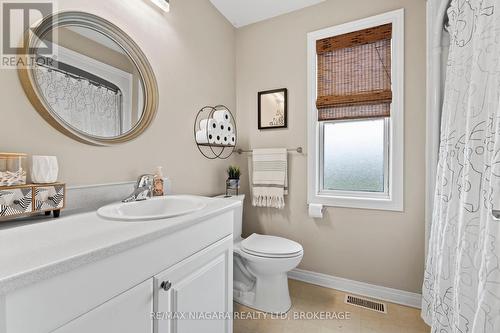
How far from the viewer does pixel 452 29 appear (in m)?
1.28

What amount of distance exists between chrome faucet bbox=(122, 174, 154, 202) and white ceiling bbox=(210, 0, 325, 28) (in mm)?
1704

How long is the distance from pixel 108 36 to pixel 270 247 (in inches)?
64.8

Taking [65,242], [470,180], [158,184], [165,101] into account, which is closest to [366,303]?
[470,180]

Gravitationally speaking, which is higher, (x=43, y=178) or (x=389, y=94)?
(x=389, y=94)

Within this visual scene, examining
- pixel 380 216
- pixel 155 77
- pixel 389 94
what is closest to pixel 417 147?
pixel 389 94

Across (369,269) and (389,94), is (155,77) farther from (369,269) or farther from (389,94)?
(369,269)

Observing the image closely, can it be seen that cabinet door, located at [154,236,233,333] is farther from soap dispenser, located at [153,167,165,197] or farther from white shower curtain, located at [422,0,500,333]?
white shower curtain, located at [422,0,500,333]

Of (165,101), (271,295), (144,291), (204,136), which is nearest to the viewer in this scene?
(144,291)

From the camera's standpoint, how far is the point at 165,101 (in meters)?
1.59

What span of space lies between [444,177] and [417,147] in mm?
584

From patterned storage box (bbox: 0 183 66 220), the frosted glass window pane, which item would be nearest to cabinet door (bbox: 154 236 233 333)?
patterned storage box (bbox: 0 183 66 220)

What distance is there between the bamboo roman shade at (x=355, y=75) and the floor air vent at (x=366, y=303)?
145cm

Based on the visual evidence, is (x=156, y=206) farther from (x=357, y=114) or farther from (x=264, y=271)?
(x=357, y=114)

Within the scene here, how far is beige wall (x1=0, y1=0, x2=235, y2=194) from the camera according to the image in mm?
969
